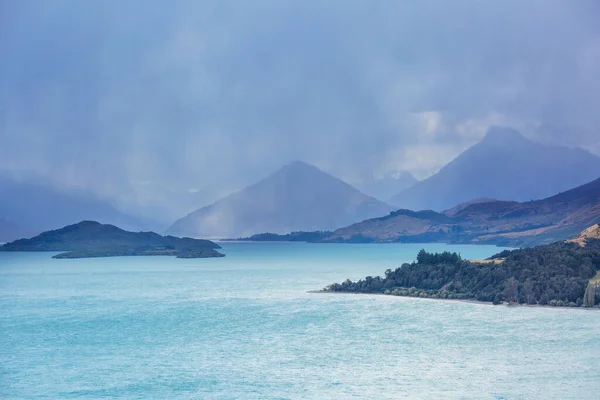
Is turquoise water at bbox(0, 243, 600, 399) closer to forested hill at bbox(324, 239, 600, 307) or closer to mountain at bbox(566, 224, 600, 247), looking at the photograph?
forested hill at bbox(324, 239, 600, 307)

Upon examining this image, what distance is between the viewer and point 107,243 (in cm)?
Result: 16462

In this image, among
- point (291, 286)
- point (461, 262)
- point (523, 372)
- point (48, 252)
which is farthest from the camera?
point (48, 252)

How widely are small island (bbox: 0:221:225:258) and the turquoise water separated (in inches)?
3637

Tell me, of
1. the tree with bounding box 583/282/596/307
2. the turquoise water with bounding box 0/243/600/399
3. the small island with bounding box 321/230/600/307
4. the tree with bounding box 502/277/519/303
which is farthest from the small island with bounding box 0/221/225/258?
the tree with bounding box 583/282/596/307

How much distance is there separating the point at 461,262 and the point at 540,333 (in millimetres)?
23416

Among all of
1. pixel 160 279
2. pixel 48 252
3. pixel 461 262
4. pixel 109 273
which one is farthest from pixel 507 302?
pixel 48 252

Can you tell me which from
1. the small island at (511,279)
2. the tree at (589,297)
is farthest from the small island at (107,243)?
the tree at (589,297)

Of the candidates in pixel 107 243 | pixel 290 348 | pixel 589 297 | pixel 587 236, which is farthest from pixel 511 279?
pixel 107 243

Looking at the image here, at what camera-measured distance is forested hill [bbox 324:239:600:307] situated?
5491 cm

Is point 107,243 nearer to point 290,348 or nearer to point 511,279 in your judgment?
point 511,279

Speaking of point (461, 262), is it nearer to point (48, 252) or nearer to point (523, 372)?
point (523, 372)

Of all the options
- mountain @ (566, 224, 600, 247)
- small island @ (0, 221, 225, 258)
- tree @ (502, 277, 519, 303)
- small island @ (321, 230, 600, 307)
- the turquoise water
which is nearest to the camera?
the turquoise water

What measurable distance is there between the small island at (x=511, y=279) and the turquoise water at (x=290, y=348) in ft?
8.21

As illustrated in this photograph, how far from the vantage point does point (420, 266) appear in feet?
221
